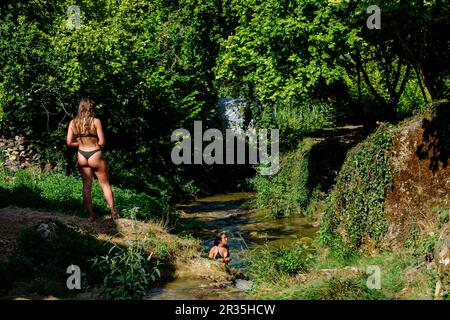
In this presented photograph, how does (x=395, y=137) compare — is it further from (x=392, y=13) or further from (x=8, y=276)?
(x=8, y=276)

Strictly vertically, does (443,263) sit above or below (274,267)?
above

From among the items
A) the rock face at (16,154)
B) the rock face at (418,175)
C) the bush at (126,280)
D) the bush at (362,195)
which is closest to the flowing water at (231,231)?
the bush at (126,280)

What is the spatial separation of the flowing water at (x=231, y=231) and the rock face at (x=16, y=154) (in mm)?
5987

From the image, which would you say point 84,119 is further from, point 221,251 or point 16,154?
point 16,154

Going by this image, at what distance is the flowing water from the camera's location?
7.96 meters

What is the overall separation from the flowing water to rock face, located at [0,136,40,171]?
236 inches

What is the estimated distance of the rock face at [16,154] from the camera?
18.6 meters

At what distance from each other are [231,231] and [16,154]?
8076mm

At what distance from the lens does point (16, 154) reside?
18703mm

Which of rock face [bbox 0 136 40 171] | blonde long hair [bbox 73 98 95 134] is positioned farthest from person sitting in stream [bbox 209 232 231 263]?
rock face [bbox 0 136 40 171]

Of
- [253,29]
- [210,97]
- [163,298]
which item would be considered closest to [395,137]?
[163,298]

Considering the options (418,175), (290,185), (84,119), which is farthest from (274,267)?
(290,185)
